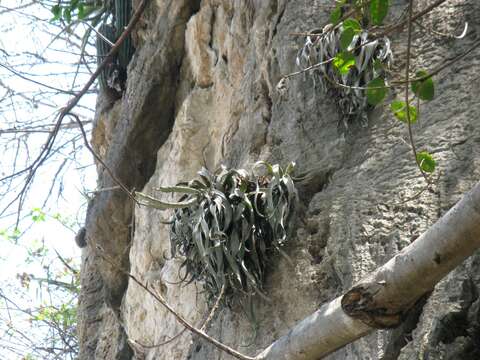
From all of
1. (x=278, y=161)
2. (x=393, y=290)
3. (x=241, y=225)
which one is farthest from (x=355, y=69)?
(x=393, y=290)

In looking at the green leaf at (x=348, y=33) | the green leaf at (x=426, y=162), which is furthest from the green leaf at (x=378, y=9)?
the green leaf at (x=426, y=162)

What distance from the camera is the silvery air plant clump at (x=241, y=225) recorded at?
341 cm

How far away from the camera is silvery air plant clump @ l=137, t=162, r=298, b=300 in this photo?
3408mm

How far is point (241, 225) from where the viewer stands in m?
3.44

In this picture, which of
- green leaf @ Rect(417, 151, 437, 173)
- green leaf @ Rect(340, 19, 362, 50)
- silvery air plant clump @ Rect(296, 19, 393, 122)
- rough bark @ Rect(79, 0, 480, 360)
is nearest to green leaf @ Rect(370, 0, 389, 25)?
green leaf @ Rect(340, 19, 362, 50)

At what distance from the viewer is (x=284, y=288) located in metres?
3.38

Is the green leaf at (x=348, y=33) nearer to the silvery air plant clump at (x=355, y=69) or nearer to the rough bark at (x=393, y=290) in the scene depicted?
the silvery air plant clump at (x=355, y=69)

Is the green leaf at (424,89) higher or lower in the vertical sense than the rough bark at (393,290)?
higher

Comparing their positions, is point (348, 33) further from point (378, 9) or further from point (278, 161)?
point (278, 161)

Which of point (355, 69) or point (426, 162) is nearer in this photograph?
point (426, 162)

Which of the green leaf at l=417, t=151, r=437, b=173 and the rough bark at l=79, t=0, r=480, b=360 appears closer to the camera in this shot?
the green leaf at l=417, t=151, r=437, b=173

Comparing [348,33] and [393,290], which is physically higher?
[348,33]

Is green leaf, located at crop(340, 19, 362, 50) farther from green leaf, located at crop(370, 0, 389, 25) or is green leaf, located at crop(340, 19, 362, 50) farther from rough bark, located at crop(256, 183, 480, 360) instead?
rough bark, located at crop(256, 183, 480, 360)

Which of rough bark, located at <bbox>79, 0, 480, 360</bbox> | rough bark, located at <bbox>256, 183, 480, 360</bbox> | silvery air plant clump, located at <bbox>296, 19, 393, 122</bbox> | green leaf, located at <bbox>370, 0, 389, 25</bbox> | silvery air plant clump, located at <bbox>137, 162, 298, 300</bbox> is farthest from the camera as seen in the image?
silvery air plant clump, located at <bbox>296, 19, 393, 122</bbox>
